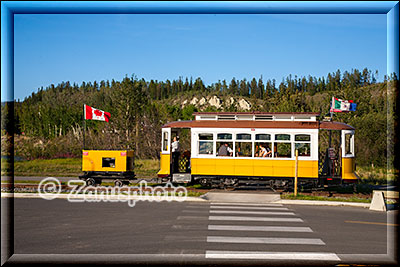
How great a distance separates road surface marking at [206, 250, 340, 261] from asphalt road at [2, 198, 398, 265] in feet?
0.06

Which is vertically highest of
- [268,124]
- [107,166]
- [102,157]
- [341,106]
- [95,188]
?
[341,106]

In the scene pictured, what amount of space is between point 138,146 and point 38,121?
48.4 meters

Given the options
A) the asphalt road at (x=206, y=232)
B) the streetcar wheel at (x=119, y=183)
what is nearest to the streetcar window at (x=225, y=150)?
the asphalt road at (x=206, y=232)

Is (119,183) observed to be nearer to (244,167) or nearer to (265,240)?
(244,167)

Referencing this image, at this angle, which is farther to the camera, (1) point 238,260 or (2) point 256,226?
→ (2) point 256,226

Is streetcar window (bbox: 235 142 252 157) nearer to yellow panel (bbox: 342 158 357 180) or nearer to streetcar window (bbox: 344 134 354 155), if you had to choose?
yellow panel (bbox: 342 158 357 180)

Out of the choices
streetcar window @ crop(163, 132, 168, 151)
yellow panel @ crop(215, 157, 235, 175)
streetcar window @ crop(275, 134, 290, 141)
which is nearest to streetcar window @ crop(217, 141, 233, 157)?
yellow panel @ crop(215, 157, 235, 175)

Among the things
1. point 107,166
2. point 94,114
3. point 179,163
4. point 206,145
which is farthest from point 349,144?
point 94,114

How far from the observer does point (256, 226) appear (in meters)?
11.8

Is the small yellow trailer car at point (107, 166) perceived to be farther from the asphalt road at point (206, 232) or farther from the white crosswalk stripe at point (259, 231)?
the white crosswalk stripe at point (259, 231)

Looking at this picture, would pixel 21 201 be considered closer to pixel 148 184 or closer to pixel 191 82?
pixel 148 184

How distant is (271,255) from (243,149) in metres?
11.5

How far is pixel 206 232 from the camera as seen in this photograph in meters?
10.9

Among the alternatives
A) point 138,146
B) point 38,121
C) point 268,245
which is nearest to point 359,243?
point 268,245
